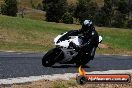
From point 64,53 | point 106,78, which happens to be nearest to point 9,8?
point 64,53

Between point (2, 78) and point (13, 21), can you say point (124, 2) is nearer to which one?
point (13, 21)

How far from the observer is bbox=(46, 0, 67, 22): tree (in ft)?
364

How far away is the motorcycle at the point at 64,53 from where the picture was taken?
16.0 metres

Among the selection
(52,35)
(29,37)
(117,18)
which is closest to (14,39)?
(29,37)

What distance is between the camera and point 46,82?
1263cm

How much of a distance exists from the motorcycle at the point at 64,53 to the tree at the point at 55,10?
9320cm

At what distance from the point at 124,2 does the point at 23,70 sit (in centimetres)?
13752

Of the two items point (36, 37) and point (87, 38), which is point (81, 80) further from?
point (36, 37)

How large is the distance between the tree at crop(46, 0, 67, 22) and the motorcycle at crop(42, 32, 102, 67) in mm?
93204

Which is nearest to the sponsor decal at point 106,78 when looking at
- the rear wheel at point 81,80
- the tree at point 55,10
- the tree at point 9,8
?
the rear wheel at point 81,80

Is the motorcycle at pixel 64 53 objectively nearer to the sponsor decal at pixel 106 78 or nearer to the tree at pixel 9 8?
the sponsor decal at pixel 106 78

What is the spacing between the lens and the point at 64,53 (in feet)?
53.1

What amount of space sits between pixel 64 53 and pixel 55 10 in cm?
9648

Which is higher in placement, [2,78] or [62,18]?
[2,78]
